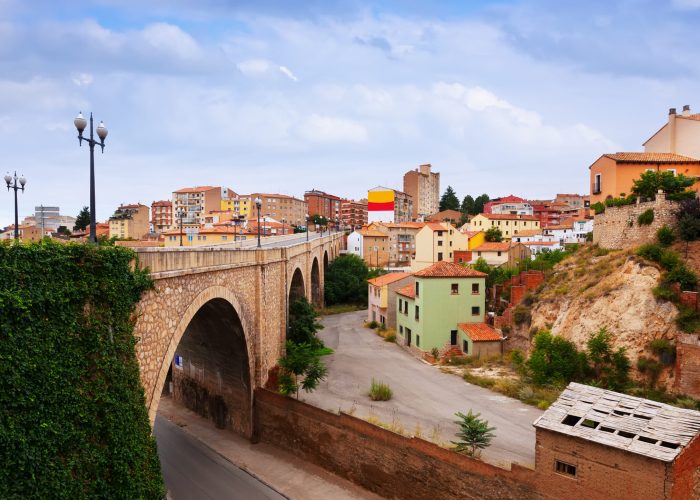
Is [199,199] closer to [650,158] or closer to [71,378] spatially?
[650,158]

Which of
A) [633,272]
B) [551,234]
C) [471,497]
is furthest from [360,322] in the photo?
[551,234]

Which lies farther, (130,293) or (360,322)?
(360,322)

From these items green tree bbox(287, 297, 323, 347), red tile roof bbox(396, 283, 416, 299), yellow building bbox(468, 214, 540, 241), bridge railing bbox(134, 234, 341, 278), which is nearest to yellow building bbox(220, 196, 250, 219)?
yellow building bbox(468, 214, 540, 241)

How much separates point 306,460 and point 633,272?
17669 millimetres

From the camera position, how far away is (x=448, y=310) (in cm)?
2802

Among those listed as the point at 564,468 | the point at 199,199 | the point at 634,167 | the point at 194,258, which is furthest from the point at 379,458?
the point at 199,199

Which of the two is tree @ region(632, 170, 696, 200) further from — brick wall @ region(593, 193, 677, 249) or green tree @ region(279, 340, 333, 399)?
green tree @ region(279, 340, 333, 399)

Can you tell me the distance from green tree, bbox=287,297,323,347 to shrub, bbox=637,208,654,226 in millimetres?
18752

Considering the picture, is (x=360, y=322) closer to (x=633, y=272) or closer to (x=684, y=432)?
(x=633, y=272)

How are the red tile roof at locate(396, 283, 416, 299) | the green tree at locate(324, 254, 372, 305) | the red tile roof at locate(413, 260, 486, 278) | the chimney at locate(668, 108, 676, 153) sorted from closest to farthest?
1. the red tile roof at locate(413, 260, 486, 278)
2. the red tile roof at locate(396, 283, 416, 299)
3. the chimney at locate(668, 108, 676, 153)
4. the green tree at locate(324, 254, 372, 305)

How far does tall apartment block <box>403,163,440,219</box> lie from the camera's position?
12156 cm

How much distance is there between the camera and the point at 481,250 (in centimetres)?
4856

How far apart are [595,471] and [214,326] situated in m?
12.4

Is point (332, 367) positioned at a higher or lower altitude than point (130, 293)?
lower
